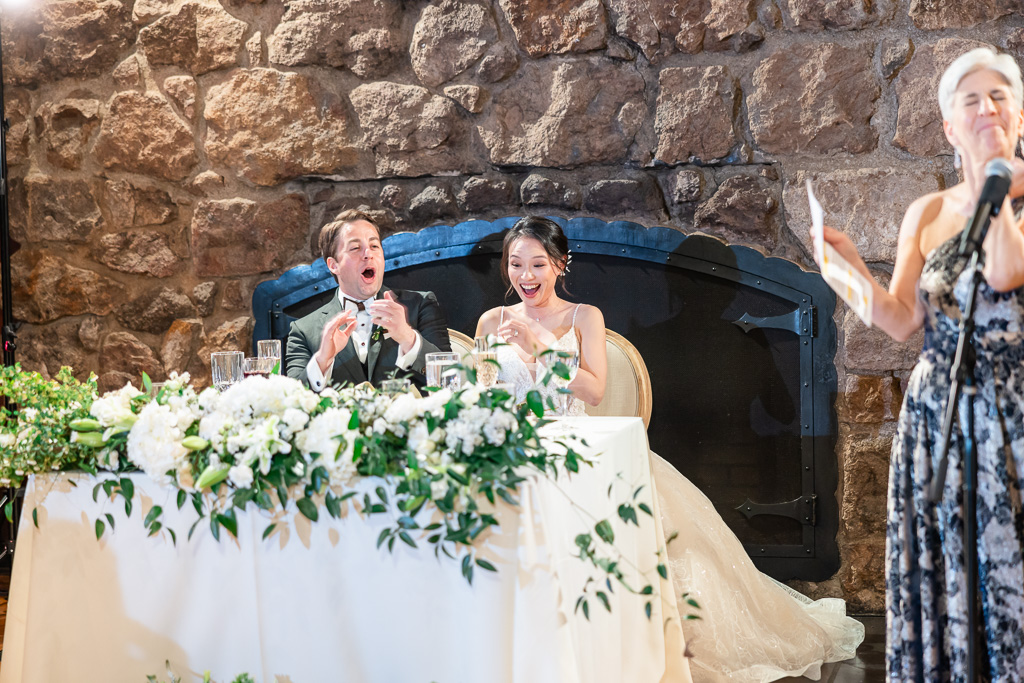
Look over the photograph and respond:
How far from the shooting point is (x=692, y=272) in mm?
2912

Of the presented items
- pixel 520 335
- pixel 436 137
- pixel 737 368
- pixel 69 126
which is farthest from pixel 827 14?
pixel 69 126

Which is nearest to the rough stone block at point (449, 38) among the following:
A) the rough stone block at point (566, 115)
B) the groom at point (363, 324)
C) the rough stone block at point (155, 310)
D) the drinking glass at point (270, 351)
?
the rough stone block at point (566, 115)

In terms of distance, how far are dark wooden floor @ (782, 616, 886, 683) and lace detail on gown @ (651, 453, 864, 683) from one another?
0.08 feet

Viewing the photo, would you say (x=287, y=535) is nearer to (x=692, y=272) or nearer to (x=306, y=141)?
(x=692, y=272)

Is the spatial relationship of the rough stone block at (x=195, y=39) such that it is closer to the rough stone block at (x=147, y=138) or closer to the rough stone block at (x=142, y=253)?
the rough stone block at (x=147, y=138)

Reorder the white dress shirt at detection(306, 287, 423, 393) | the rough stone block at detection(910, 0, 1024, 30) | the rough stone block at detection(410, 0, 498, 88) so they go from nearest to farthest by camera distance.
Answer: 1. the white dress shirt at detection(306, 287, 423, 393)
2. the rough stone block at detection(910, 0, 1024, 30)
3. the rough stone block at detection(410, 0, 498, 88)

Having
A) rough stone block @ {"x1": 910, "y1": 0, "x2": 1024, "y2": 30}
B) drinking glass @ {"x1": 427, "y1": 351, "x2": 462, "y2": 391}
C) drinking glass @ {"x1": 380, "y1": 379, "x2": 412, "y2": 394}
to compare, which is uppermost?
rough stone block @ {"x1": 910, "y1": 0, "x2": 1024, "y2": 30}

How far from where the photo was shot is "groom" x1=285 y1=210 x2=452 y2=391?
2455 millimetres

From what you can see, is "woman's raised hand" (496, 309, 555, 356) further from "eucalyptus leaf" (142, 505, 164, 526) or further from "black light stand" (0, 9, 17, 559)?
"black light stand" (0, 9, 17, 559)

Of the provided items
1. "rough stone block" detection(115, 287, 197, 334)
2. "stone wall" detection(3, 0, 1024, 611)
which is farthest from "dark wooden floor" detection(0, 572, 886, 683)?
"rough stone block" detection(115, 287, 197, 334)

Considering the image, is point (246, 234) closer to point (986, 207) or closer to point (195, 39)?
point (195, 39)

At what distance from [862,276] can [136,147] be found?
2713mm

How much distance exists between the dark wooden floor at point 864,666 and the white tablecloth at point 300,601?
38.3 inches

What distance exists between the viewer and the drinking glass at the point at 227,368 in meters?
1.72
